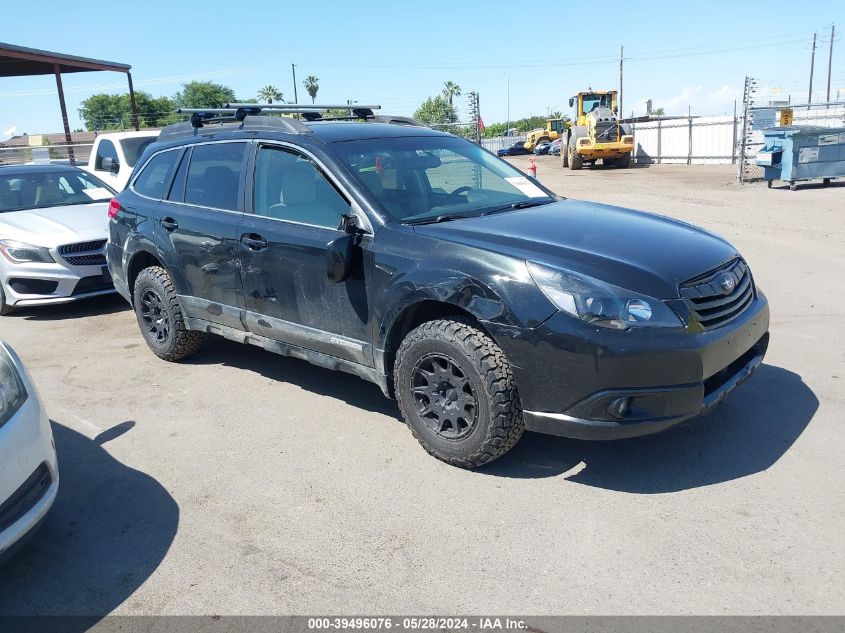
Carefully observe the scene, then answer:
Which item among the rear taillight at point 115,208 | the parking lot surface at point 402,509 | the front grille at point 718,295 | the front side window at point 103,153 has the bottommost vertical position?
the parking lot surface at point 402,509

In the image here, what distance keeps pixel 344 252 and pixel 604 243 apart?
1455 mm

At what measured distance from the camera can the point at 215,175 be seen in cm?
528

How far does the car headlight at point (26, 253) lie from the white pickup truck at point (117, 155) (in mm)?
3708

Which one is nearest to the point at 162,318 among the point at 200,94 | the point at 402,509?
the point at 402,509

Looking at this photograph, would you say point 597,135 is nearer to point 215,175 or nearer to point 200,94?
point 215,175

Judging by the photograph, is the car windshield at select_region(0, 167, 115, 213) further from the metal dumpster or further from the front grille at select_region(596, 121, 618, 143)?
the front grille at select_region(596, 121, 618, 143)

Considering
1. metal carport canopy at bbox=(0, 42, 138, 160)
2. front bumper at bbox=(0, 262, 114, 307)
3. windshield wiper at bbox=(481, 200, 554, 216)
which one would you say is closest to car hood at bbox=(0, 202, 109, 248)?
front bumper at bbox=(0, 262, 114, 307)

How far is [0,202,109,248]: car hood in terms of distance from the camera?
25.3 feet

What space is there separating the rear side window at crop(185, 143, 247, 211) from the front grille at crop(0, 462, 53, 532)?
7.69 ft

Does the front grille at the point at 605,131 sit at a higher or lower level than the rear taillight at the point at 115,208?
higher

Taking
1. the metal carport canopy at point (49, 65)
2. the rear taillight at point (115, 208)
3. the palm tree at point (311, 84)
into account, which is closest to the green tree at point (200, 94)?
the palm tree at point (311, 84)

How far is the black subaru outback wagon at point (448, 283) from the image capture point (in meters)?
3.41

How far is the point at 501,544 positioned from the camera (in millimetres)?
3246

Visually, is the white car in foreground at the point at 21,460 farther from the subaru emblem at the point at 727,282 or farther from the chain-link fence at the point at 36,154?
the chain-link fence at the point at 36,154
